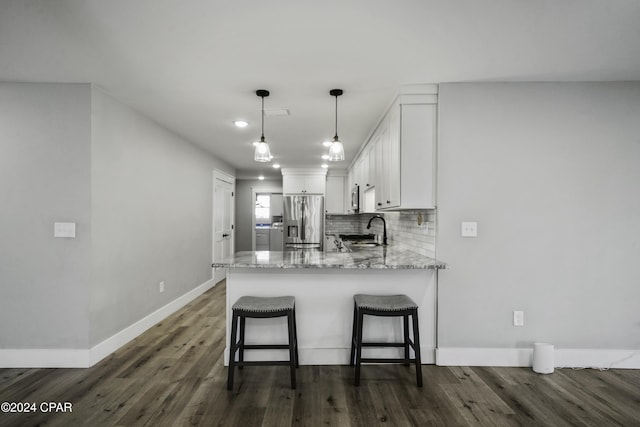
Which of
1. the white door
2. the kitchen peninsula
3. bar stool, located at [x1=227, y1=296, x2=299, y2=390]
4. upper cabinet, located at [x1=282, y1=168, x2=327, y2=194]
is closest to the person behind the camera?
bar stool, located at [x1=227, y1=296, x2=299, y2=390]

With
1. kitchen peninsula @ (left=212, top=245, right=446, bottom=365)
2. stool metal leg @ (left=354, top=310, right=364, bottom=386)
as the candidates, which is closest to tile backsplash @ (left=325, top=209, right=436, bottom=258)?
kitchen peninsula @ (left=212, top=245, right=446, bottom=365)

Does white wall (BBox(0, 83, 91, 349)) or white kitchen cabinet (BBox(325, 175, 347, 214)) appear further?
white kitchen cabinet (BBox(325, 175, 347, 214))

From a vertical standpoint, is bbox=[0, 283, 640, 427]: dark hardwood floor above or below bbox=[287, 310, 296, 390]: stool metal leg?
below

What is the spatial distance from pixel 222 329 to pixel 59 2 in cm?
296

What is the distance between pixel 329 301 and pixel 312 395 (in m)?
0.70

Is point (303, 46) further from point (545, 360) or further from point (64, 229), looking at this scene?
point (545, 360)

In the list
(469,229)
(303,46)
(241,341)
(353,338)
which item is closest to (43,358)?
(241,341)

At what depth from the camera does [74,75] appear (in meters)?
2.45

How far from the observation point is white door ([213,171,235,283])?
571 cm

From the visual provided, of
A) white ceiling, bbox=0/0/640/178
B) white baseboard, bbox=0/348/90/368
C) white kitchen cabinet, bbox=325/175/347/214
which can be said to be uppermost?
white ceiling, bbox=0/0/640/178

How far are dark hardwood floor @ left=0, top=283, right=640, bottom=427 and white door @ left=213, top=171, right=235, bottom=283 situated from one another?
122 inches

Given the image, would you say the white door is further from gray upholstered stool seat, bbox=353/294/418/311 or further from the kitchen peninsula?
gray upholstered stool seat, bbox=353/294/418/311

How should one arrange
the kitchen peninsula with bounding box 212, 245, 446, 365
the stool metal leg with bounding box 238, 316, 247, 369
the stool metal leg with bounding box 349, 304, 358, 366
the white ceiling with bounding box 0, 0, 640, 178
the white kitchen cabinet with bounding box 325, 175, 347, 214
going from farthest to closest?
the white kitchen cabinet with bounding box 325, 175, 347, 214 < the kitchen peninsula with bounding box 212, 245, 446, 365 < the stool metal leg with bounding box 349, 304, 358, 366 < the stool metal leg with bounding box 238, 316, 247, 369 < the white ceiling with bounding box 0, 0, 640, 178

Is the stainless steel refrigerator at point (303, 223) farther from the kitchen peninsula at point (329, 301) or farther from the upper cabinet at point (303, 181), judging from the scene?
the kitchen peninsula at point (329, 301)
